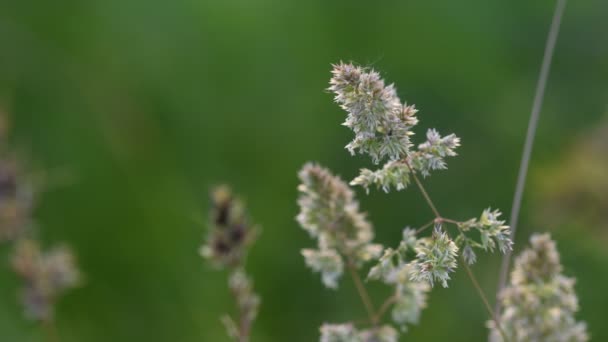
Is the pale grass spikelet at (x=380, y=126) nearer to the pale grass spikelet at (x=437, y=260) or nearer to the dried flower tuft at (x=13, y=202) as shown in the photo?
the pale grass spikelet at (x=437, y=260)

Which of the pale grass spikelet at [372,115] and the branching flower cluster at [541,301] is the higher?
the pale grass spikelet at [372,115]

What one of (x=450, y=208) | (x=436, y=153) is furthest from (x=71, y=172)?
(x=436, y=153)

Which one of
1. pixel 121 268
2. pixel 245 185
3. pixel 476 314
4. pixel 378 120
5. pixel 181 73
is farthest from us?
pixel 181 73

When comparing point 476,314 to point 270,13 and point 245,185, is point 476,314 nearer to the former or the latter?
point 245,185

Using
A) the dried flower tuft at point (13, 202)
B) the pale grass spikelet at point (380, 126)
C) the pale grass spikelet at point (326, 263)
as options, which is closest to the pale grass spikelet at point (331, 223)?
the pale grass spikelet at point (326, 263)

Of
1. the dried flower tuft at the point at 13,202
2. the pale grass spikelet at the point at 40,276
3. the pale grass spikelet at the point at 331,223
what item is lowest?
the pale grass spikelet at the point at 331,223

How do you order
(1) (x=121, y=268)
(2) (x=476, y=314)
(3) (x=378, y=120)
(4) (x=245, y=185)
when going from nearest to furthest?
(3) (x=378, y=120)
(2) (x=476, y=314)
(1) (x=121, y=268)
(4) (x=245, y=185)

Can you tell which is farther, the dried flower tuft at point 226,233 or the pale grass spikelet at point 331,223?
the dried flower tuft at point 226,233
